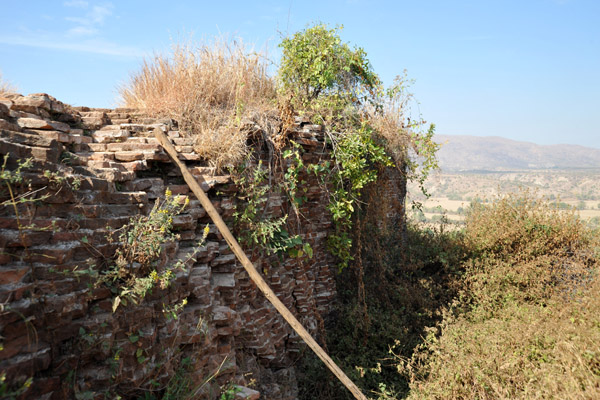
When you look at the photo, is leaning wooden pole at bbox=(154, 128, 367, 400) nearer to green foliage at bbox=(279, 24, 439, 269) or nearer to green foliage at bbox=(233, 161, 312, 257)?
green foliage at bbox=(233, 161, 312, 257)

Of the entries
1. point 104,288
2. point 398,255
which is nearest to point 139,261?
point 104,288


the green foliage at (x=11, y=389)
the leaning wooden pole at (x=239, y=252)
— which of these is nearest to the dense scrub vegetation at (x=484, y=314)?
the leaning wooden pole at (x=239, y=252)

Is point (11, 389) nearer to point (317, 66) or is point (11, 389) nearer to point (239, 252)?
point (239, 252)

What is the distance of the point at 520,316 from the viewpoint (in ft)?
21.2

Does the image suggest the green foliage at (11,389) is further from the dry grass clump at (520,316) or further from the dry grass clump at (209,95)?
the dry grass clump at (520,316)

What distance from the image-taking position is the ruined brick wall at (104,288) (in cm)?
260

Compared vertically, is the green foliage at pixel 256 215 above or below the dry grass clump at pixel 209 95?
below

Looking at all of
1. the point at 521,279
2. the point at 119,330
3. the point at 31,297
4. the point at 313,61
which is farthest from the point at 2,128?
the point at 521,279

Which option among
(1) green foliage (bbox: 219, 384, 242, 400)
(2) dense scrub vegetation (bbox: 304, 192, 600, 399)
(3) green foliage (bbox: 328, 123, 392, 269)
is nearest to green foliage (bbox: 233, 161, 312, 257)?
(3) green foliage (bbox: 328, 123, 392, 269)

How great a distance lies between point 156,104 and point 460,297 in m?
6.47

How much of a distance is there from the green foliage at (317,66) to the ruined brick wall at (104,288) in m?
3.21

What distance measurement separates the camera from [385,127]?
8008 mm

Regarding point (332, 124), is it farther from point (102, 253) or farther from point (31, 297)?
point (31, 297)

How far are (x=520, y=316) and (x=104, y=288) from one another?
255 inches
